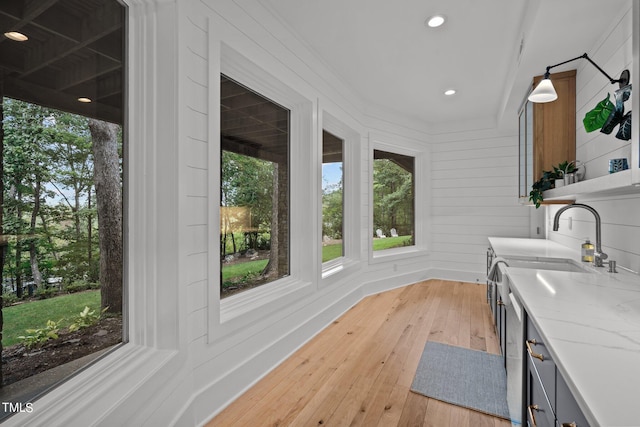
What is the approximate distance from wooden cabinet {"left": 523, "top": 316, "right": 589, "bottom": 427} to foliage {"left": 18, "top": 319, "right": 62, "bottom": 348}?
5.20ft

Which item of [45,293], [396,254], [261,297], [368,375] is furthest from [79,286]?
[396,254]

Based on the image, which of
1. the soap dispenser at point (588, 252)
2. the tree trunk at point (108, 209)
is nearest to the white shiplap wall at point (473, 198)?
the soap dispenser at point (588, 252)

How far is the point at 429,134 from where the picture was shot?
5125mm

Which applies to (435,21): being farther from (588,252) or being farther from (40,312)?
(40,312)

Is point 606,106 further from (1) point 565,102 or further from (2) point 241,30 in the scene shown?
(2) point 241,30

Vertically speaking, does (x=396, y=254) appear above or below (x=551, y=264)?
below

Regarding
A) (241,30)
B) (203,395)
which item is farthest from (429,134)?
(203,395)

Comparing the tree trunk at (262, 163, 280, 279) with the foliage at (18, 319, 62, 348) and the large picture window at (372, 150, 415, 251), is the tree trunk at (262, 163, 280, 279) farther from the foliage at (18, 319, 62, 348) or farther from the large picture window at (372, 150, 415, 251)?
the large picture window at (372, 150, 415, 251)

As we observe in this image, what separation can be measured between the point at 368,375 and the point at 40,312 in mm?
1963

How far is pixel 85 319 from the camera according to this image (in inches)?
48.1

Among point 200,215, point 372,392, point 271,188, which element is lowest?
point 372,392

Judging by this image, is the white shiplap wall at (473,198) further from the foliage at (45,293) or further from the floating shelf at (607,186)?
the foliage at (45,293)

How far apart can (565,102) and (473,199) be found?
2.49 m

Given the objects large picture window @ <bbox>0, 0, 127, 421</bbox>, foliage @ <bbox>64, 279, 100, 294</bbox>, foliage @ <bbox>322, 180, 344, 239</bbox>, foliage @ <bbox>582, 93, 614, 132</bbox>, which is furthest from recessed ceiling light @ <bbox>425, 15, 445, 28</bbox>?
foliage @ <bbox>64, 279, 100, 294</bbox>
